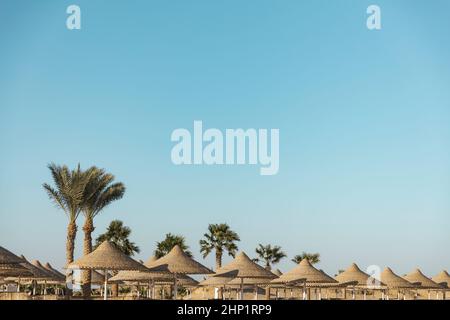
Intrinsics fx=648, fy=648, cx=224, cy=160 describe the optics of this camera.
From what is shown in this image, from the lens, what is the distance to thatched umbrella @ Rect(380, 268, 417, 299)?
156ft

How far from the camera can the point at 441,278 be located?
55000 millimetres

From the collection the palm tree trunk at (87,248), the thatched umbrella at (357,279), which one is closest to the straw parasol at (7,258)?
the palm tree trunk at (87,248)

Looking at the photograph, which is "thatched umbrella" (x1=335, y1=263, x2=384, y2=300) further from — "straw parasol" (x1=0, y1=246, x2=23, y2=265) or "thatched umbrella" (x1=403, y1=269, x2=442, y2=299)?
"straw parasol" (x1=0, y1=246, x2=23, y2=265)

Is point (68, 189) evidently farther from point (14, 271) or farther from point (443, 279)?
point (443, 279)

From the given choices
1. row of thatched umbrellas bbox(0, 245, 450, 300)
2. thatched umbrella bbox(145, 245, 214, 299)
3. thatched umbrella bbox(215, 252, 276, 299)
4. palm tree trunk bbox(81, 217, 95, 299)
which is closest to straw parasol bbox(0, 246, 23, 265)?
row of thatched umbrellas bbox(0, 245, 450, 300)

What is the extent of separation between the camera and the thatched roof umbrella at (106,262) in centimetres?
3269

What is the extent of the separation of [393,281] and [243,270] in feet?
48.7

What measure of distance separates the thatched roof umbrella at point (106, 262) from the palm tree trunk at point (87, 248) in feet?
19.3

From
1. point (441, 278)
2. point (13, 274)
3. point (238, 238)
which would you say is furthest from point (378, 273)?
point (13, 274)

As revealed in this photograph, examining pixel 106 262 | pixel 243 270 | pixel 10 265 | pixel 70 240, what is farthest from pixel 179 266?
pixel 10 265
